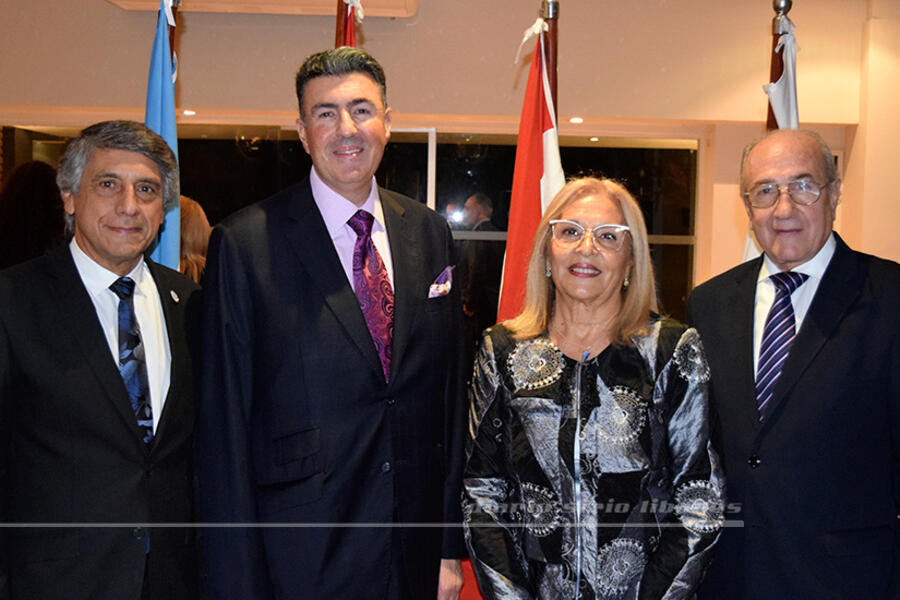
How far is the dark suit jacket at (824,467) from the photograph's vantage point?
75.2 inches

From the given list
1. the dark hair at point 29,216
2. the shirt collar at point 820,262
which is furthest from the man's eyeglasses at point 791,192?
the dark hair at point 29,216

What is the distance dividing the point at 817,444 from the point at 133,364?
166cm

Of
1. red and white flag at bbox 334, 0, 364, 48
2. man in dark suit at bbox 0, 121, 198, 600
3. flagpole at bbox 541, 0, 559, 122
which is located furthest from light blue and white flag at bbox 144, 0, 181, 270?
flagpole at bbox 541, 0, 559, 122

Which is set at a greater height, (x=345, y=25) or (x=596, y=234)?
(x=345, y=25)

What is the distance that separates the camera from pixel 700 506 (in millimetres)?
1751

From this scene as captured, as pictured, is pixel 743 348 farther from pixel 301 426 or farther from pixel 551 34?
pixel 551 34

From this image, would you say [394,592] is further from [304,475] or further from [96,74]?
[96,74]

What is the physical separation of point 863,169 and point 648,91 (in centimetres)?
131

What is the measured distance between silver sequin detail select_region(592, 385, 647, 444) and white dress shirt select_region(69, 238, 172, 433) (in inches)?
41.7

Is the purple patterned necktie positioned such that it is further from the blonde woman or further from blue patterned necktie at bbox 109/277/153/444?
blue patterned necktie at bbox 109/277/153/444

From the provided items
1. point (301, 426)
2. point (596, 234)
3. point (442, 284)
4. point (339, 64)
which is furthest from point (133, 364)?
point (596, 234)

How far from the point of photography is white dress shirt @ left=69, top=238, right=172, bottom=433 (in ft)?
6.36

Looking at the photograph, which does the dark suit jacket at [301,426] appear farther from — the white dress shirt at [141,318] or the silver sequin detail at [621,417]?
the silver sequin detail at [621,417]

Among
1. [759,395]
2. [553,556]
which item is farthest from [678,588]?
[759,395]
